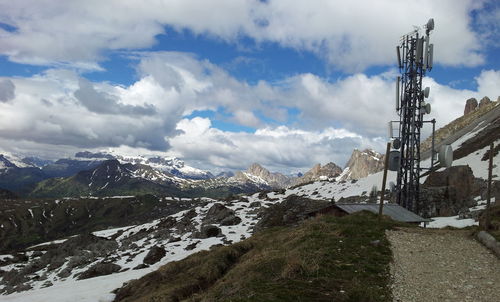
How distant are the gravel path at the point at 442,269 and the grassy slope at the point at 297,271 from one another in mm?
685

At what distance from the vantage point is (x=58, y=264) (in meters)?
69.7

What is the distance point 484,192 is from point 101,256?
224 feet

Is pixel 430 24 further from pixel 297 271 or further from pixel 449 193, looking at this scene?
pixel 297 271

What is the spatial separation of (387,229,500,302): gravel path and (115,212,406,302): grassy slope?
0.69 meters

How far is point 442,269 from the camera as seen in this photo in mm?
15867

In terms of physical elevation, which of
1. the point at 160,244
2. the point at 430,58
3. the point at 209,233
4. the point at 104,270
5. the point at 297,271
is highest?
the point at 430,58

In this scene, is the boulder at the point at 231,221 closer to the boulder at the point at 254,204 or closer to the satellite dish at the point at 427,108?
the boulder at the point at 254,204

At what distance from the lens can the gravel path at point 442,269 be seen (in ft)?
43.1

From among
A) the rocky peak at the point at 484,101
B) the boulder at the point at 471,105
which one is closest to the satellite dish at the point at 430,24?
the rocky peak at the point at 484,101

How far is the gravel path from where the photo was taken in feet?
43.1

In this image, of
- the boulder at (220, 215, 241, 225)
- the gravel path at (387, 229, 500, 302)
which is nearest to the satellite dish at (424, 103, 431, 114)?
the gravel path at (387, 229, 500, 302)

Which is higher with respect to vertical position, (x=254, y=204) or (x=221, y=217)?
(x=254, y=204)

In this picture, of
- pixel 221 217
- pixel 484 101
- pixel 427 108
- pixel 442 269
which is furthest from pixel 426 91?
pixel 484 101

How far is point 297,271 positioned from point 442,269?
6648mm
